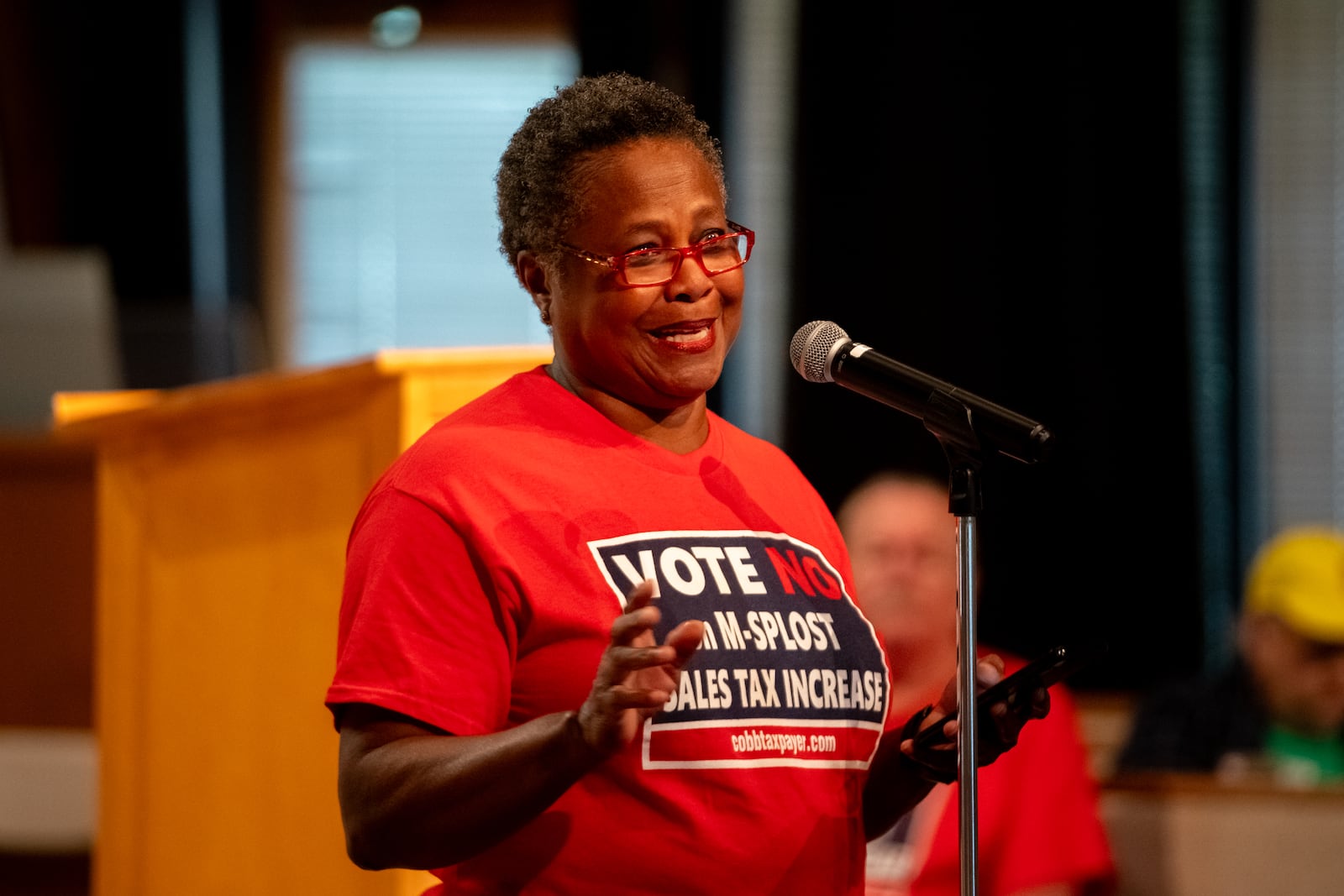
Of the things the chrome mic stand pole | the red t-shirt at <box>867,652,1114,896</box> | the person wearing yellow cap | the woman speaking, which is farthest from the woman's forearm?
the person wearing yellow cap

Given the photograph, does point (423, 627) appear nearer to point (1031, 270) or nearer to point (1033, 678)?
point (1033, 678)

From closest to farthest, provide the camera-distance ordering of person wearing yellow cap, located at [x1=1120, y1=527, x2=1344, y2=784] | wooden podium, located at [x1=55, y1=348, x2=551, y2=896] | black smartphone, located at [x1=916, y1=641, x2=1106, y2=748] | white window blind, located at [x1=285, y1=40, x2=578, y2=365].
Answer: black smartphone, located at [x1=916, y1=641, x2=1106, y2=748] → wooden podium, located at [x1=55, y1=348, x2=551, y2=896] → person wearing yellow cap, located at [x1=1120, y1=527, x2=1344, y2=784] → white window blind, located at [x1=285, y1=40, x2=578, y2=365]

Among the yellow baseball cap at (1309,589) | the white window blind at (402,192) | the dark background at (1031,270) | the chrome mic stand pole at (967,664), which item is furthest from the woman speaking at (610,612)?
the white window blind at (402,192)

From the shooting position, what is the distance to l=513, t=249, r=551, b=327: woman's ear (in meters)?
1.60

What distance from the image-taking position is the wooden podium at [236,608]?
6.72 ft

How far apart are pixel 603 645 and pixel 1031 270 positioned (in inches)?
152

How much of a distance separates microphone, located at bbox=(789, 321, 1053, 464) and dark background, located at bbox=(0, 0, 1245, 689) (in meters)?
3.24

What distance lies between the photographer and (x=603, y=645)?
1.41 m

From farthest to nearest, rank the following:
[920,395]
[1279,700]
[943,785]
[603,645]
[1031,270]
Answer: [1031,270]
[1279,700]
[943,785]
[920,395]
[603,645]

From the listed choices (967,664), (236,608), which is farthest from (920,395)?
(236,608)

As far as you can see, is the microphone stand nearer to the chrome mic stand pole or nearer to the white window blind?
the chrome mic stand pole

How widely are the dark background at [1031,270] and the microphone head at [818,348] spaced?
3.22 m

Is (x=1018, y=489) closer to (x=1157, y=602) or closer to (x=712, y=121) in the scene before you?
(x=1157, y=602)

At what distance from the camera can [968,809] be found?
4.81 ft
